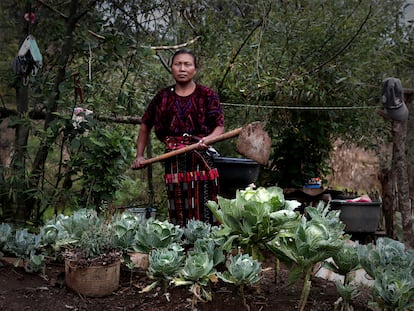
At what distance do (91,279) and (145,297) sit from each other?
218mm

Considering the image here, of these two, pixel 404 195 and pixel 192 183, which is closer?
pixel 404 195

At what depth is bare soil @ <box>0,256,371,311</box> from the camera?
1.94 meters

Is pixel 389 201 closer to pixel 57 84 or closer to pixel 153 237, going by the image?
pixel 57 84

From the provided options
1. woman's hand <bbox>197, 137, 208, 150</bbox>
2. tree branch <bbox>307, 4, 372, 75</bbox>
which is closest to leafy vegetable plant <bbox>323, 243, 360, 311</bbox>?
woman's hand <bbox>197, 137, 208, 150</bbox>

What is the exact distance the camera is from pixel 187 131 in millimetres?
2926

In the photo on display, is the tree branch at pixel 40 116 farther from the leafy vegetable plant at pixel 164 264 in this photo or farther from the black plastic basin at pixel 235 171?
the leafy vegetable plant at pixel 164 264

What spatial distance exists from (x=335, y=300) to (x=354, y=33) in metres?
2.51

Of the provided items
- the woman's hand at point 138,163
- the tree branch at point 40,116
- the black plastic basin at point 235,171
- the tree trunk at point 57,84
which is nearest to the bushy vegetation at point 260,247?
the woman's hand at point 138,163

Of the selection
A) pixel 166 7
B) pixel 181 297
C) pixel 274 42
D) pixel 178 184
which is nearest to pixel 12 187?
pixel 178 184

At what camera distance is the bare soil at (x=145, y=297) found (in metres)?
1.94

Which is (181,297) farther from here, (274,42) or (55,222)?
(274,42)

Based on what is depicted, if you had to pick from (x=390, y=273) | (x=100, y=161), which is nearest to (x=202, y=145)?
(x=100, y=161)

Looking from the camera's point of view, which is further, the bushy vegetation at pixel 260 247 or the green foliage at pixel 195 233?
the green foliage at pixel 195 233

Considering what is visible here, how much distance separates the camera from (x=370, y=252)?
1907mm
